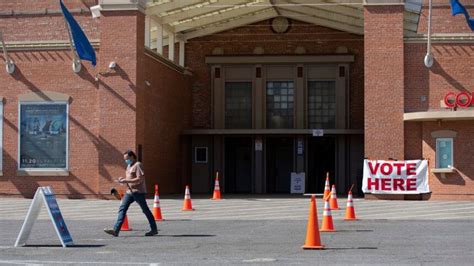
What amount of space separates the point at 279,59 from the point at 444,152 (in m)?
11.4

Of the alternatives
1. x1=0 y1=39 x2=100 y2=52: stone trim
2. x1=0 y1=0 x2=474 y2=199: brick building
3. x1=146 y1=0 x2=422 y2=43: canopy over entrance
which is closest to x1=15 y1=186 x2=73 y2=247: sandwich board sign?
x1=0 y1=0 x2=474 y2=199: brick building

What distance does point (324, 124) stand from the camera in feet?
133

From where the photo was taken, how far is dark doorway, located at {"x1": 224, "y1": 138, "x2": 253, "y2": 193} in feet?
136

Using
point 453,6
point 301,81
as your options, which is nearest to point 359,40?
point 301,81

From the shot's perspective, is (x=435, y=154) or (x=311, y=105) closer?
(x=435, y=154)

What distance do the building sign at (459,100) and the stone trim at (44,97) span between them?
13.3m

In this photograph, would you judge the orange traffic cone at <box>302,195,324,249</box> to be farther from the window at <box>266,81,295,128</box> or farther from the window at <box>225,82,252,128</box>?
the window at <box>225,82,252,128</box>

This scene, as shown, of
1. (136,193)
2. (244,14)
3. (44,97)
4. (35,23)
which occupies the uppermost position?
(244,14)

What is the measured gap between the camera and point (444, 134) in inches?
1235

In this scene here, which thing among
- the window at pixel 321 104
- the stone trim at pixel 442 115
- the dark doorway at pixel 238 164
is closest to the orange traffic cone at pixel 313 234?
the stone trim at pixel 442 115

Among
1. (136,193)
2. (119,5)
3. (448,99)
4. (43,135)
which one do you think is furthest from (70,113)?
(136,193)

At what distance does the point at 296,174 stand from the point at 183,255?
26.2 m

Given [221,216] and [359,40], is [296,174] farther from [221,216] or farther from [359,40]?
[221,216]

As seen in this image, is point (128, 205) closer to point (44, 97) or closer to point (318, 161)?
point (44, 97)
